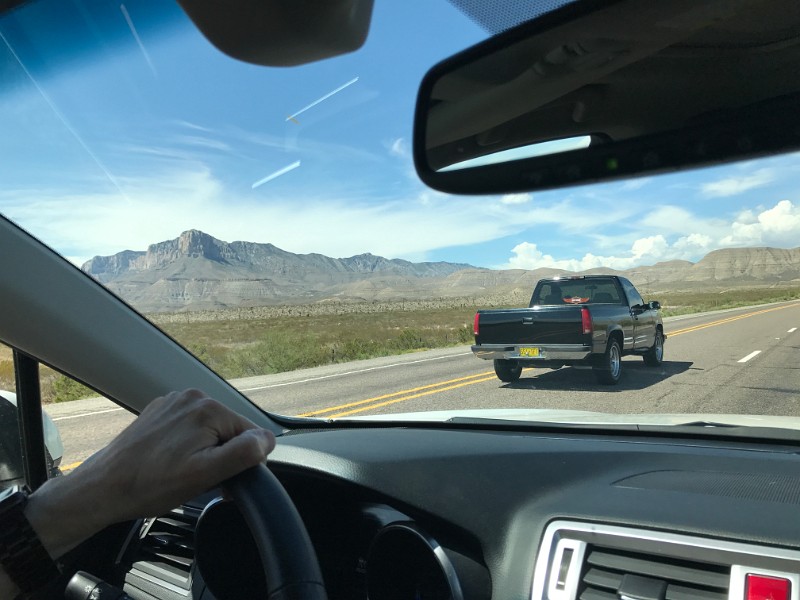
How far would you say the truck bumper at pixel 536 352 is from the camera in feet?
16.0

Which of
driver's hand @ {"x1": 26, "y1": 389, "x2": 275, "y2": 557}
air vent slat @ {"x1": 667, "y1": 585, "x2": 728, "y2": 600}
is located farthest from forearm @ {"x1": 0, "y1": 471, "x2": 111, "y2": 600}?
air vent slat @ {"x1": 667, "y1": 585, "x2": 728, "y2": 600}

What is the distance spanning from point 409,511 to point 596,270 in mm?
1644

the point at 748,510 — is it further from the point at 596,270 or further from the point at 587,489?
the point at 596,270

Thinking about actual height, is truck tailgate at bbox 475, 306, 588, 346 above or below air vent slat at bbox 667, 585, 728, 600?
above

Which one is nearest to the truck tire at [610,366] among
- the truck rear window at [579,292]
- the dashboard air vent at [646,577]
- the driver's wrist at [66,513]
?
the truck rear window at [579,292]

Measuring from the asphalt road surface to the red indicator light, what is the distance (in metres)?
1.74

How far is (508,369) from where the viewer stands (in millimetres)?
5891

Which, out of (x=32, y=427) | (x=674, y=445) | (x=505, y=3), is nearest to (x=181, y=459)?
(x=505, y=3)

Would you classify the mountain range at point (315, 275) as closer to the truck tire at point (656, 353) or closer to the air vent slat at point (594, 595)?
the truck tire at point (656, 353)

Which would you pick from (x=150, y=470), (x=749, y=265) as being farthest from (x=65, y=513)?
(x=749, y=265)

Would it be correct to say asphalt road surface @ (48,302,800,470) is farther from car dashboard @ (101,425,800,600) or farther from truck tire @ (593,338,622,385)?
car dashboard @ (101,425,800,600)

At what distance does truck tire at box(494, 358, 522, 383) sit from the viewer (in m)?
5.75

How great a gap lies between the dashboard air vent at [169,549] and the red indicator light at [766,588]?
7.15 feet

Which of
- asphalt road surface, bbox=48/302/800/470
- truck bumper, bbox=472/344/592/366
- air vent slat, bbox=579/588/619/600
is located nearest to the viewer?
air vent slat, bbox=579/588/619/600
